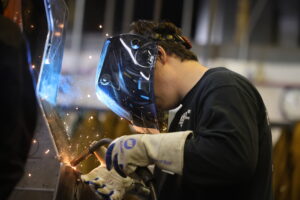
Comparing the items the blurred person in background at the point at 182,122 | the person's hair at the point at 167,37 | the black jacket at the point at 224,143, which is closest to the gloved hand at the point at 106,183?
the blurred person in background at the point at 182,122

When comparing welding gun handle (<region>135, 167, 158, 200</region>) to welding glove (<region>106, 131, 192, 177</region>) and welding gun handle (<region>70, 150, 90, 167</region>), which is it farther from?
welding gun handle (<region>70, 150, 90, 167</region>)

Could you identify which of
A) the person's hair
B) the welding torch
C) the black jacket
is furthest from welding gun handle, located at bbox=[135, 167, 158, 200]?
the person's hair

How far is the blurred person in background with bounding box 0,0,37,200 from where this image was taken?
0.99 meters

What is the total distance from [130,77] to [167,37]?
0.26m

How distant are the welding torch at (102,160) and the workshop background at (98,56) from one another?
42 mm

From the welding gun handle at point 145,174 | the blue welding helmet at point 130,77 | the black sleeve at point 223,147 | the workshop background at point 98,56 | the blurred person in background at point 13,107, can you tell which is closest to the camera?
the blurred person in background at point 13,107

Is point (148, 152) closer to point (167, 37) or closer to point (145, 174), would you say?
point (145, 174)

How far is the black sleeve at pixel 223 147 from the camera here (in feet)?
4.54

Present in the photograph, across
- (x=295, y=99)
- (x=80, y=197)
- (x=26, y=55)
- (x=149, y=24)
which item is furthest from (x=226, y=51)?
(x=26, y=55)

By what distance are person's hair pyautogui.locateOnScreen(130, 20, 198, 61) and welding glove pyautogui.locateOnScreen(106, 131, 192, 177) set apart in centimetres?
52

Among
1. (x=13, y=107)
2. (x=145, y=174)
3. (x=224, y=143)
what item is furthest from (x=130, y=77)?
(x=13, y=107)

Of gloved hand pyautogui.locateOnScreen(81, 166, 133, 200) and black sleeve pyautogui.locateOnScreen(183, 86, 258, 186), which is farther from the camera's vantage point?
gloved hand pyautogui.locateOnScreen(81, 166, 133, 200)

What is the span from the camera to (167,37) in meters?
1.96

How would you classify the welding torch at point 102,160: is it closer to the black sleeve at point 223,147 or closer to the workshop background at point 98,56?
the workshop background at point 98,56
